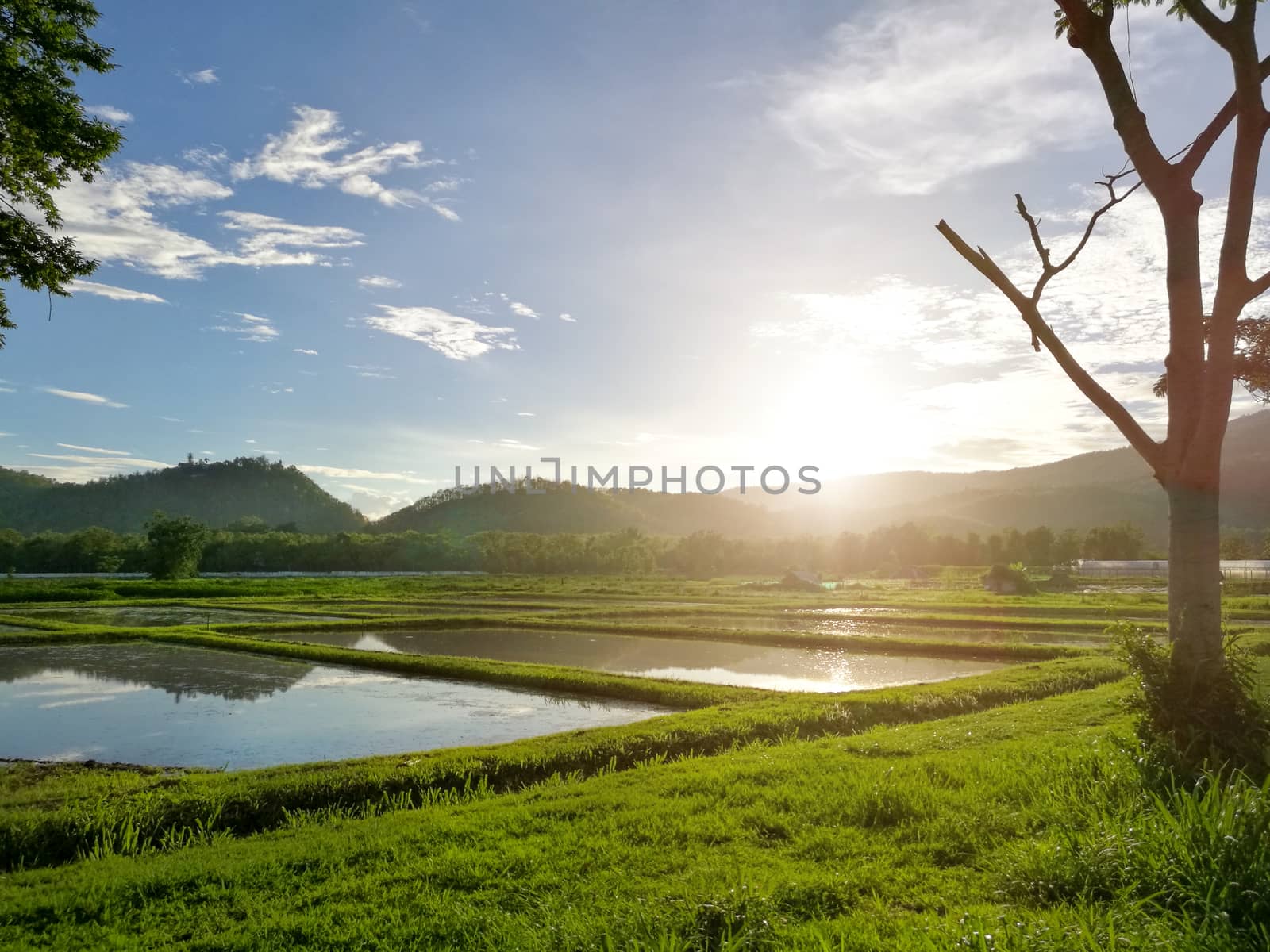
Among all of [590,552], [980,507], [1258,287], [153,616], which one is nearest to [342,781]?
[1258,287]

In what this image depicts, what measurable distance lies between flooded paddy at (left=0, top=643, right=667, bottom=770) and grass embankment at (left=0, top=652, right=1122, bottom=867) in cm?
171

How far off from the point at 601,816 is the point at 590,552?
273ft

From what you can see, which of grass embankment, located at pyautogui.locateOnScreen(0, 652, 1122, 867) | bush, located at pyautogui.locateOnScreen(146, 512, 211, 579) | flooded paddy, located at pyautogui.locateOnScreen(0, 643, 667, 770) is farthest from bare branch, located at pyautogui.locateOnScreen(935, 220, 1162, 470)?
bush, located at pyautogui.locateOnScreen(146, 512, 211, 579)

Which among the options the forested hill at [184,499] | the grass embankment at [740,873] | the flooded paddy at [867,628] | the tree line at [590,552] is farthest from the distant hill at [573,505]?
the grass embankment at [740,873]

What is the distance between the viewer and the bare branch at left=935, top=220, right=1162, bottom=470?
6.99 m

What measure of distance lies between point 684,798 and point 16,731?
12305mm

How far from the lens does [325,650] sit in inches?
854

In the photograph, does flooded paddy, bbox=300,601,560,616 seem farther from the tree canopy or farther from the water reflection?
the tree canopy

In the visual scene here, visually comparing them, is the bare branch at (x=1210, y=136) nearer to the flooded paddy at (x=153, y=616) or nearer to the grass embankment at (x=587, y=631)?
the grass embankment at (x=587, y=631)

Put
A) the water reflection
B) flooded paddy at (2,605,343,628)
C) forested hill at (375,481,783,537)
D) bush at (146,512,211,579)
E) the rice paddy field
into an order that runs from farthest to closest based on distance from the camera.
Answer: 1. forested hill at (375,481,783,537)
2. bush at (146,512,211,579)
3. flooded paddy at (2,605,343,628)
4. the water reflection
5. the rice paddy field

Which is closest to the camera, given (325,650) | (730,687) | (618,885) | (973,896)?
(973,896)

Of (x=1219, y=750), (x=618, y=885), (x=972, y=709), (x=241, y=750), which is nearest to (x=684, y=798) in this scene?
(x=618, y=885)

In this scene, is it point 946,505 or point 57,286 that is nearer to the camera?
point 57,286

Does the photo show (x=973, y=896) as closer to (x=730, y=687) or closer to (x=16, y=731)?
(x=730, y=687)
